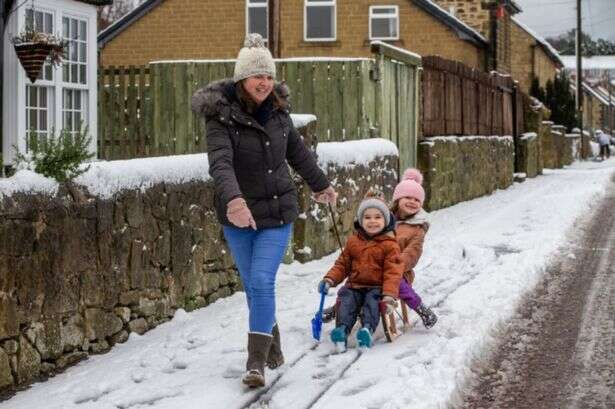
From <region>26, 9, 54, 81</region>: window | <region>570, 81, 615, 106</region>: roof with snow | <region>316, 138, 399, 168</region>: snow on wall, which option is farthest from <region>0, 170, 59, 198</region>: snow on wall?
<region>570, 81, 615, 106</region>: roof with snow

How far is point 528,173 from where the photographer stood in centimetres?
2623

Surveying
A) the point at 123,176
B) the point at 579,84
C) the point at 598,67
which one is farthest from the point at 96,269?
the point at 598,67

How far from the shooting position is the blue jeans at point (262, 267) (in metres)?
5.27

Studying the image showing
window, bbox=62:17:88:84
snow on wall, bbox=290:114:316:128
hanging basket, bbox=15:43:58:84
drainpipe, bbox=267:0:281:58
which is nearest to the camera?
snow on wall, bbox=290:114:316:128

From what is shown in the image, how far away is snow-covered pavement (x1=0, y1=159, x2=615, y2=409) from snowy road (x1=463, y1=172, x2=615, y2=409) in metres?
0.15

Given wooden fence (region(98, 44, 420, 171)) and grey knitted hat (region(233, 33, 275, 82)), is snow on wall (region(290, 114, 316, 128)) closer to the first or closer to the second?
wooden fence (region(98, 44, 420, 171))

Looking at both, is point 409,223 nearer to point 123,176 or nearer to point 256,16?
point 123,176

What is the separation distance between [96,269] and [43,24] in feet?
23.7

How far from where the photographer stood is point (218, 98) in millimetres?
5227

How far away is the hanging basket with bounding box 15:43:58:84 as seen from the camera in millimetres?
11383

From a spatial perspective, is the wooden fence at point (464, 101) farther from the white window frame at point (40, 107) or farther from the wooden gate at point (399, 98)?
the white window frame at point (40, 107)

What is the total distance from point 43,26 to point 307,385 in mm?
8493

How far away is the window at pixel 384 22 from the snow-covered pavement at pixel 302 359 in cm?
2047

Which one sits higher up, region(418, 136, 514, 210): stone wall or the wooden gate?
the wooden gate
